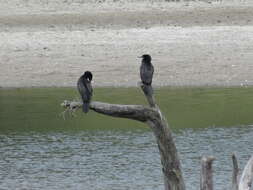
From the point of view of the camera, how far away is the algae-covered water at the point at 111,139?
14344 mm

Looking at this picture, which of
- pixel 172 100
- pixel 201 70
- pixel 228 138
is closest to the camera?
pixel 228 138

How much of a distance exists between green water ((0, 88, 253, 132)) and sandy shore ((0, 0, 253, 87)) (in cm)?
68

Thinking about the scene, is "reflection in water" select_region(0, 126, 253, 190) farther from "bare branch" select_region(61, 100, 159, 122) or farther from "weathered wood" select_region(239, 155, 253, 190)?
"weathered wood" select_region(239, 155, 253, 190)

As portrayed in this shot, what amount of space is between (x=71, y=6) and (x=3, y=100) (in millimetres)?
7551

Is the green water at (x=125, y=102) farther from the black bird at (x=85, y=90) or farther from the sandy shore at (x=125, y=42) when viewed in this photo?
the black bird at (x=85, y=90)

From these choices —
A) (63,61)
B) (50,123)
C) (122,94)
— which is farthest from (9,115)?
(63,61)

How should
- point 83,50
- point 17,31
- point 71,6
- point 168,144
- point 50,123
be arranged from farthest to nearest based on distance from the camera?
point 71,6
point 17,31
point 83,50
point 50,123
point 168,144

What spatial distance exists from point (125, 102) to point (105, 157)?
140 inches

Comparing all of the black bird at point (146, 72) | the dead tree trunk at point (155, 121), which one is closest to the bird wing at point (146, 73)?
the black bird at point (146, 72)

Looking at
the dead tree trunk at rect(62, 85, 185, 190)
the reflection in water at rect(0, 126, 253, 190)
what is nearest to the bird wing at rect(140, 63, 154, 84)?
the dead tree trunk at rect(62, 85, 185, 190)

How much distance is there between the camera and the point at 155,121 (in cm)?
1115

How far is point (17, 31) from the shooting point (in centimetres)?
2470

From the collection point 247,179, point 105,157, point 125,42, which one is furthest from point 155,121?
point 125,42

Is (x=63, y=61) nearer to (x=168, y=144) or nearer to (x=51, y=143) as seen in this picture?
(x=51, y=143)
